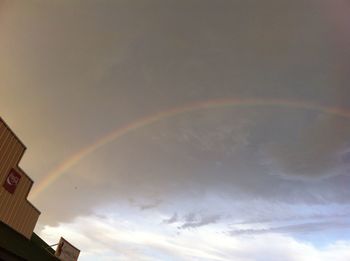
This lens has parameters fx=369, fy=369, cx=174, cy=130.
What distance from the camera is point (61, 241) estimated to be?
33.1m

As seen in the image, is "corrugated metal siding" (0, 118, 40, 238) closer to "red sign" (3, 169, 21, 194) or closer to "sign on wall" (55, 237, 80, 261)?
"red sign" (3, 169, 21, 194)

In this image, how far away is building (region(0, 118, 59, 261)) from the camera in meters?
17.9

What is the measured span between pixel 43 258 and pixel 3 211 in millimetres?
6571

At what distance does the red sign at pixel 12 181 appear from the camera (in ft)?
Answer: 62.1

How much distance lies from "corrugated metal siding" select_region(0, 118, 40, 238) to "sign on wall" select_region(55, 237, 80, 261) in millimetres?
11005

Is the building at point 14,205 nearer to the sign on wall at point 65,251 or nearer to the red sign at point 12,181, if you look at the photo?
the red sign at point 12,181

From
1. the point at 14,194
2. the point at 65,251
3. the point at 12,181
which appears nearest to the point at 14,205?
the point at 14,194

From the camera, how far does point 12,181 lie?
1944 centimetres

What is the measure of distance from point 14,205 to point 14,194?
0.64 metres

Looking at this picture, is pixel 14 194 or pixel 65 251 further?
pixel 65 251

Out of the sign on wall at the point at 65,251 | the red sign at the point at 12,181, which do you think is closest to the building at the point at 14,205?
the red sign at the point at 12,181

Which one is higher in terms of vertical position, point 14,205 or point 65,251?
point 65,251

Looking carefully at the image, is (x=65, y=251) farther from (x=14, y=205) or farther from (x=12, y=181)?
(x=12, y=181)

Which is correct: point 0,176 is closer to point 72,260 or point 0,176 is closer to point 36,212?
point 36,212
